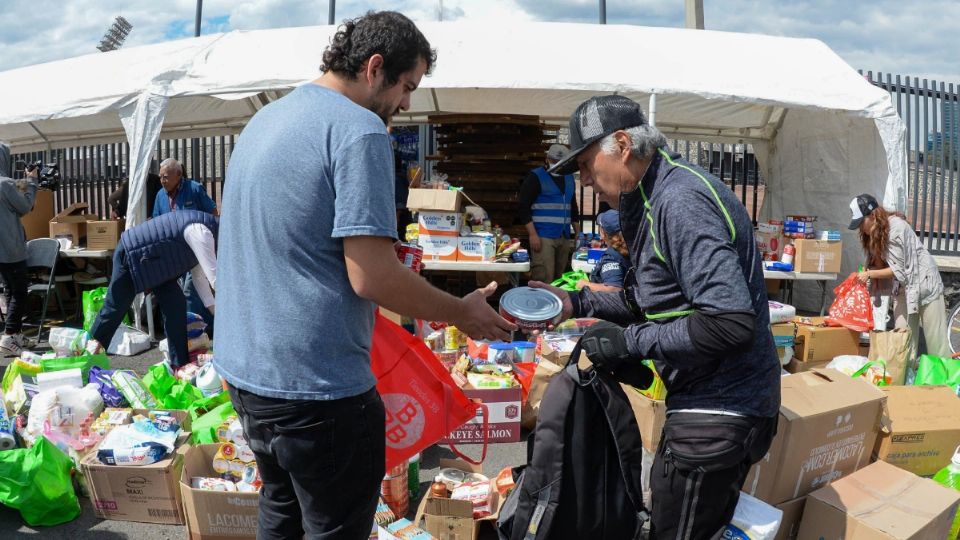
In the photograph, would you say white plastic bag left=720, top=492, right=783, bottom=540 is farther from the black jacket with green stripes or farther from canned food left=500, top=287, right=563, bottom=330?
canned food left=500, top=287, right=563, bottom=330

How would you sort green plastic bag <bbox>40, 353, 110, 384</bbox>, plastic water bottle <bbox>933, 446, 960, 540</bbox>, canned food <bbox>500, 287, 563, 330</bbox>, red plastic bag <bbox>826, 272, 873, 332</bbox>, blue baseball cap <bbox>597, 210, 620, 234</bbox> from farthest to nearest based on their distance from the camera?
red plastic bag <bbox>826, 272, 873, 332</bbox> < blue baseball cap <bbox>597, 210, 620, 234</bbox> < green plastic bag <bbox>40, 353, 110, 384</bbox> < plastic water bottle <bbox>933, 446, 960, 540</bbox> < canned food <bbox>500, 287, 563, 330</bbox>

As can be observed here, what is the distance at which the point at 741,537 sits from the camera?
208 cm

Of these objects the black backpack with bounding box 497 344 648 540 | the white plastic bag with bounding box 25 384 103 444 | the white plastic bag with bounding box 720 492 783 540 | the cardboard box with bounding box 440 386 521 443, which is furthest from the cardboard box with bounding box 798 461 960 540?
the white plastic bag with bounding box 25 384 103 444

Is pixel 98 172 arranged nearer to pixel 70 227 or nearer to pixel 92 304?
pixel 70 227

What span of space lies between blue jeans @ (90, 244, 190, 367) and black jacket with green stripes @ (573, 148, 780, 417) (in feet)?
14.1

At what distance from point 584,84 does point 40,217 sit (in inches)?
257

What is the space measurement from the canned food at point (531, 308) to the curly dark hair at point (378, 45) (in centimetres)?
90

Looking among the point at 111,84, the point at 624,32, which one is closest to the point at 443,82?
the point at 624,32

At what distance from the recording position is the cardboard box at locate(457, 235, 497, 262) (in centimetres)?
663

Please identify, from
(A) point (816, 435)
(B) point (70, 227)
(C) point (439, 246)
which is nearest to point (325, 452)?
(A) point (816, 435)

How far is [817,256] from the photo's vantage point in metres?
7.22

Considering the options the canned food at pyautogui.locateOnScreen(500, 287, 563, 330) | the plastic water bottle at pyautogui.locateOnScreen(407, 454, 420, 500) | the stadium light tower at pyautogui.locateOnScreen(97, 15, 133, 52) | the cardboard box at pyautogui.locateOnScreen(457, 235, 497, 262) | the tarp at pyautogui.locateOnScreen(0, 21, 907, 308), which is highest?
the stadium light tower at pyautogui.locateOnScreen(97, 15, 133, 52)

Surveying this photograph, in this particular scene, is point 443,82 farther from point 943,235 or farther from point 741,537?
point 943,235

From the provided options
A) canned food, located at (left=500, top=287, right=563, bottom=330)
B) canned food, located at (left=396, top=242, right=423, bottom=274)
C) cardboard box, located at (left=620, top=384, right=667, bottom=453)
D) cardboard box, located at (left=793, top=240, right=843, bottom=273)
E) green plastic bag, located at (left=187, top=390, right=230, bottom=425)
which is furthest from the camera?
cardboard box, located at (left=793, top=240, right=843, bottom=273)
